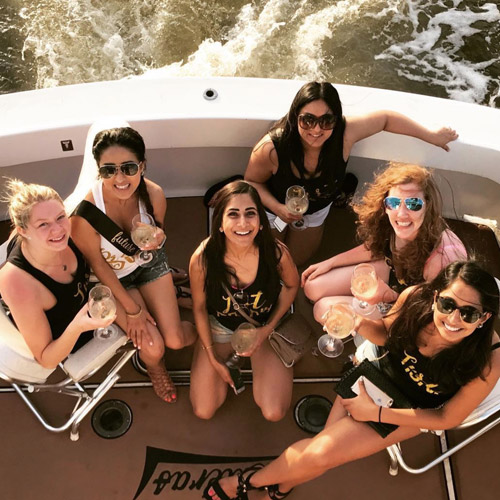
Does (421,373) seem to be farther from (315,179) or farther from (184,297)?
(184,297)

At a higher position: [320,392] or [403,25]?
[403,25]

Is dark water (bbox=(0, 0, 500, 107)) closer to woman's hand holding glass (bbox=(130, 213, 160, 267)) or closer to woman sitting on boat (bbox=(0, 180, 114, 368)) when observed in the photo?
woman's hand holding glass (bbox=(130, 213, 160, 267))

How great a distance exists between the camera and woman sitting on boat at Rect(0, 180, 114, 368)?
6.11ft

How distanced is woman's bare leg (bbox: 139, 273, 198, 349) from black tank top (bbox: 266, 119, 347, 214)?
0.62m

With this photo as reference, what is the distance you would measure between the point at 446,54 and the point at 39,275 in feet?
13.8

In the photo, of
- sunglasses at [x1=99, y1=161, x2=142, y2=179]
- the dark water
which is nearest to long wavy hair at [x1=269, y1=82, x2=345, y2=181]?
sunglasses at [x1=99, y1=161, x2=142, y2=179]

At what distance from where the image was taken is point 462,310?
5.70 feet

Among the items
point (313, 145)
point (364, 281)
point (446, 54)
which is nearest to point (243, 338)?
point (364, 281)

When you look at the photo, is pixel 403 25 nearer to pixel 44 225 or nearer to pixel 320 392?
pixel 320 392

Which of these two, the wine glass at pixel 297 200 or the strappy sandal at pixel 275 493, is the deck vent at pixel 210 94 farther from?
the strappy sandal at pixel 275 493

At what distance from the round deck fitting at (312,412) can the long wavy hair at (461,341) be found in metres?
0.56

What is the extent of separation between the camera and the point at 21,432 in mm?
2406

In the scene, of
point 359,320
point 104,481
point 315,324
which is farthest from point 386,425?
point 104,481

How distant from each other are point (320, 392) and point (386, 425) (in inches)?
20.2
